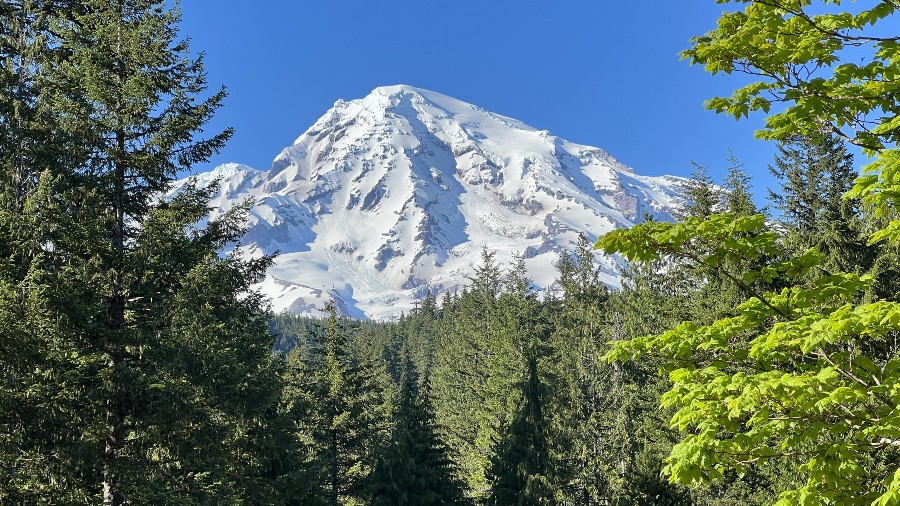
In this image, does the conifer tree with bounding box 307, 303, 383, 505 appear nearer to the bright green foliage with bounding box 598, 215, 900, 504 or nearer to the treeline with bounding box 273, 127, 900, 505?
the treeline with bounding box 273, 127, 900, 505

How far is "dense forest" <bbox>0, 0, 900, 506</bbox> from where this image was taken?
4.47m

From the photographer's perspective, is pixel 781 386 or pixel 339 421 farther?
pixel 339 421

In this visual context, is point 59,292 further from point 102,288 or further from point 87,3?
point 87,3

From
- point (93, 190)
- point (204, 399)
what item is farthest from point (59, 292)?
point (204, 399)

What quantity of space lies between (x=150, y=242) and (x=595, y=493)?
75.5ft

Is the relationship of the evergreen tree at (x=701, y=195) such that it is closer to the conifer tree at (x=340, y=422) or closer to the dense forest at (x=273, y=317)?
the dense forest at (x=273, y=317)

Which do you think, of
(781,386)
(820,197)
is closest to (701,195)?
(820,197)

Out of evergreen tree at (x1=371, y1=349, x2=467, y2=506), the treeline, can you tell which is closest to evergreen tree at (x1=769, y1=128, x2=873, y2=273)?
the treeline

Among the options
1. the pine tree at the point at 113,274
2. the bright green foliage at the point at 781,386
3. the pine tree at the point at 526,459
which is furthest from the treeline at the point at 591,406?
the bright green foliage at the point at 781,386

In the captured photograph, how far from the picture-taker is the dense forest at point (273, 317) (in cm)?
447

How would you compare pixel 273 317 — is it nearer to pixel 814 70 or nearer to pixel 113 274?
pixel 113 274

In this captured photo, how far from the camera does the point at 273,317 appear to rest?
485 inches

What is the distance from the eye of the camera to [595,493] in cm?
2569

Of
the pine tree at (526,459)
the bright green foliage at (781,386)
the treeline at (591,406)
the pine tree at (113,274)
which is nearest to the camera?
the bright green foliage at (781,386)
